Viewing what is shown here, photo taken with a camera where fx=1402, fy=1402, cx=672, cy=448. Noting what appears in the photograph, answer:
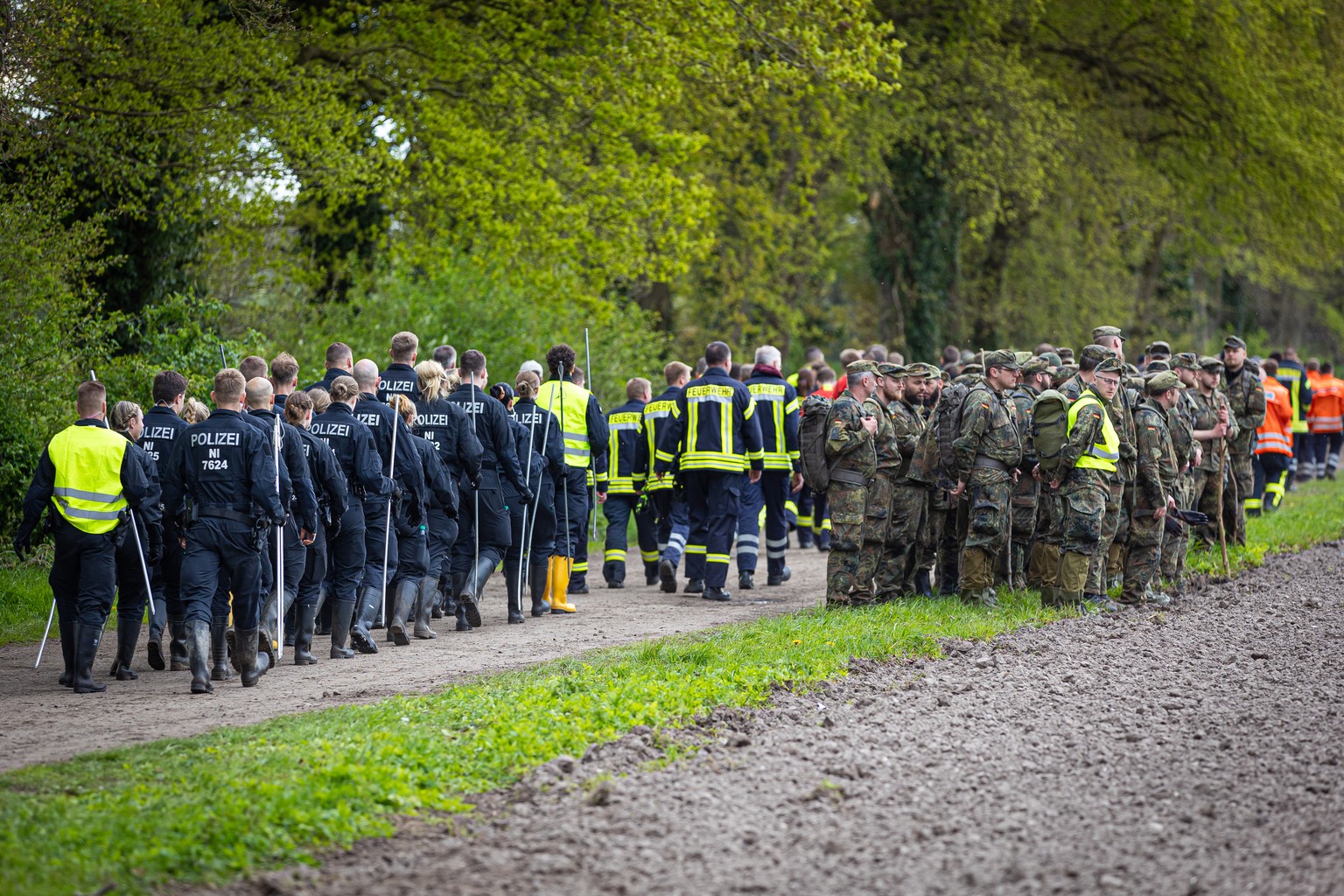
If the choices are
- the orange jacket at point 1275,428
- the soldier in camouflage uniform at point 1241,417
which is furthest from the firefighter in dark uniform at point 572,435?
the orange jacket at point 1275,428

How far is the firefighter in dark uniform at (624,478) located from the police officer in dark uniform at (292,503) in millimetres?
4923

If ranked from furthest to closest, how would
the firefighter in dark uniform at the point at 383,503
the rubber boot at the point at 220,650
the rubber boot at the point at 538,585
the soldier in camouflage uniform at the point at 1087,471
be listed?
the rubber boot at the point at 538,585 → the soldier in camouflage uniform at the point at 1087,471 → the firefighter in dark uniform at the point at 383,503 → the rubber boot at the point at 220,650

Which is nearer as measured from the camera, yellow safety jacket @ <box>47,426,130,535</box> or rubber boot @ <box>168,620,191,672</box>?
yellow safety jacket @ <box>47,426,130,535</box>

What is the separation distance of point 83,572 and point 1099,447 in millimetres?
7856

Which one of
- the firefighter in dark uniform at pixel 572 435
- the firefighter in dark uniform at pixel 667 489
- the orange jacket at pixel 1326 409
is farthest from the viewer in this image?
the orange jacket at pixel 1326 409

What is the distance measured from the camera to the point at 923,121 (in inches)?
1123

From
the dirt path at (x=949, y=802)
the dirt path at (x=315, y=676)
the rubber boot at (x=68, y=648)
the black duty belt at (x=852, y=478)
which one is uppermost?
the black duty belt at (x=852, y=478)

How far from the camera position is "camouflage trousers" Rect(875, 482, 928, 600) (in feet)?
40.5

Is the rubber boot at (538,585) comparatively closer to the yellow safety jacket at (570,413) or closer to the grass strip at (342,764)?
the yellow safety jacket at (570,413)

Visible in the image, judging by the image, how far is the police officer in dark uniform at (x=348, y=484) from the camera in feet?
35.3

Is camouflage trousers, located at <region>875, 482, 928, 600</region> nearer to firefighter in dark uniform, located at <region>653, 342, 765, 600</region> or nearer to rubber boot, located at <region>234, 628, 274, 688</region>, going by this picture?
firefighter in dark uniform, located at <region>653, 342, 765, 600</region>

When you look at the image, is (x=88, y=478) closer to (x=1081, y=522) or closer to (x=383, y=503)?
(x=383, y=503)

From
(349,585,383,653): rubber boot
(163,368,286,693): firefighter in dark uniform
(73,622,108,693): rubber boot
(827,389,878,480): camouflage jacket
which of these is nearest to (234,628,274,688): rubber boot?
(163,368,286,693): firefighter in dark uniform

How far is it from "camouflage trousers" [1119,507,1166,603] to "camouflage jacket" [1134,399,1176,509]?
135mm
